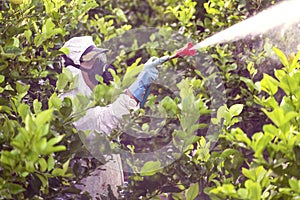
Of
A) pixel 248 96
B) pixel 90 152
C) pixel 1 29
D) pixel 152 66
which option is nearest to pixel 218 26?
pixel 248 96

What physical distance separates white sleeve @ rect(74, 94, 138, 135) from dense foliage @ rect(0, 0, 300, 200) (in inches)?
5.1

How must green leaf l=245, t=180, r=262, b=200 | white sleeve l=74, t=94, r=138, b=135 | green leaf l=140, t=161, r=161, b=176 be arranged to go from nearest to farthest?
green leaf l=245, t=180, r=262, b=200
green leaf l=140, t=161, r=161, b=176
white sleeve l=74, t=94, r=138, b=135

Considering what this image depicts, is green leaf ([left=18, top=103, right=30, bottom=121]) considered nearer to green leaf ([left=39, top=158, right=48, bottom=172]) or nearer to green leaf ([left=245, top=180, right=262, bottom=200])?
green leaf ([left=39, top=158, right=48, bottom=172])

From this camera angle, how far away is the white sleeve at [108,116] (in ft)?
8.51

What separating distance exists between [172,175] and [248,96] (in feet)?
4.28

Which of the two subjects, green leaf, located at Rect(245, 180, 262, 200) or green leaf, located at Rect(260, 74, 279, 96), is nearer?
green leaf, located at Rect(245, 180, 262, 200)

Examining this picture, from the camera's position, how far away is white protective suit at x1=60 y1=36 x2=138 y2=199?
2.60m

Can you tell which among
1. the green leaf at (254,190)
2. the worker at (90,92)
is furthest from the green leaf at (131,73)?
the green leaf at (254,190)

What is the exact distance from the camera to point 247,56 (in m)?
3.65

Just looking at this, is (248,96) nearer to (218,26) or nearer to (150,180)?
(218,26)

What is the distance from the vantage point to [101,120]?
2727 millimetres

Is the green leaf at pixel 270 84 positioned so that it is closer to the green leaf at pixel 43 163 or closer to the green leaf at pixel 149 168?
the green leaf at pixel 149 168

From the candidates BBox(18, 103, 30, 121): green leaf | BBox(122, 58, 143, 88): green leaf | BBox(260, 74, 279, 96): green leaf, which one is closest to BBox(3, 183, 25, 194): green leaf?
BBox(18, 103, 30, 121): green leaf

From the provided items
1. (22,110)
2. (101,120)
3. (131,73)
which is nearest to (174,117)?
(131,73)
